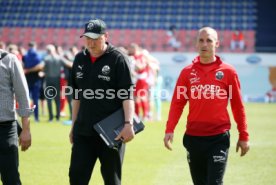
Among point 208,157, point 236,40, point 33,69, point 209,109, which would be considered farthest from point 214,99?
point 236,40

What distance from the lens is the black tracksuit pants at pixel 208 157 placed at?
6.17 m

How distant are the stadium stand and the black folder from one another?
25989 millimetres

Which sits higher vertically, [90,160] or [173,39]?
[90,160]

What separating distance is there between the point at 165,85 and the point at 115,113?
21809 mm

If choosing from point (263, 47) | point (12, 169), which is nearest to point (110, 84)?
point (12, 169)

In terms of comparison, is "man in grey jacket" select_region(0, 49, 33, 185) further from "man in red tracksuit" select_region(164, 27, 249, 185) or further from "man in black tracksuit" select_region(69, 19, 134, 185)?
"man in red tracksuit" select_region(164, 27, 249, 185)

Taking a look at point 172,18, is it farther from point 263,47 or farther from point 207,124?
point 207,124

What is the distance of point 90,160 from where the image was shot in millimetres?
6332

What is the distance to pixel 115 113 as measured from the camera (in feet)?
20.9

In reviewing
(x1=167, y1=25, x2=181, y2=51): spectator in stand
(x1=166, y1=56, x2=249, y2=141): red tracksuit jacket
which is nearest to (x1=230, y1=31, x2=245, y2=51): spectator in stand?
(x1=167, y1=25, x2=181, y2=51): spectator in stand

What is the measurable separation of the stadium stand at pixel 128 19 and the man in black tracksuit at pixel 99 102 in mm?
25956

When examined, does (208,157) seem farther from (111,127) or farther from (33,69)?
(33,69)

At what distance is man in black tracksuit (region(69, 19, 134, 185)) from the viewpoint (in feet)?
20.6

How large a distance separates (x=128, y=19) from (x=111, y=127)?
99.0ft
